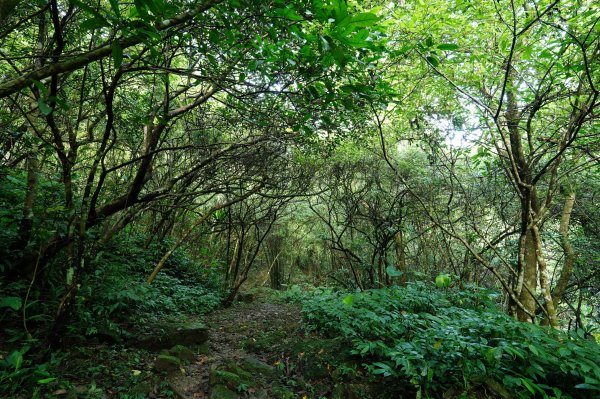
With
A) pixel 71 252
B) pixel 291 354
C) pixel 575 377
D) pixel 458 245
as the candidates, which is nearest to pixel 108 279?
pixel 71 252

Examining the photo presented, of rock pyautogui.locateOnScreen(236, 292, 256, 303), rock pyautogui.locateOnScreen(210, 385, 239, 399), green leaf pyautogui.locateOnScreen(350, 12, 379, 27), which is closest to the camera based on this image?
green leaf pyautogui.locateOnScreen(350, 12, 379, 27)

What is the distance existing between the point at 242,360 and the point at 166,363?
136 cm

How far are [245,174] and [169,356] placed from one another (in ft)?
14.0

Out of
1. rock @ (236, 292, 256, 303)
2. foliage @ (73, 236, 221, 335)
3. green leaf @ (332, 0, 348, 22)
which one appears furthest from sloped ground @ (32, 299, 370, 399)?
rock @ (236, 292, 256, 303)

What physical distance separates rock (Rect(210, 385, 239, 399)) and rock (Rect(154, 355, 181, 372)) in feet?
2.29

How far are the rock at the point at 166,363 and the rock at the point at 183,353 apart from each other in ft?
0.65

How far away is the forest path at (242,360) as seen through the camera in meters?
3.86

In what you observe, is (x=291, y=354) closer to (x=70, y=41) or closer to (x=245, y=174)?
(x=245, y=174)

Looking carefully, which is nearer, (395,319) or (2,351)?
(2,351)

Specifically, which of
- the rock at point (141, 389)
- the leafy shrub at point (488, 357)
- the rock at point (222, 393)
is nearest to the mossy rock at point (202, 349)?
the rock at point (222, 393)

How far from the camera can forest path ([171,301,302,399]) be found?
12.7ft

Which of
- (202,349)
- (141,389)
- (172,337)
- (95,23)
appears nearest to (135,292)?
(172,337)

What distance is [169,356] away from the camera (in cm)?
413

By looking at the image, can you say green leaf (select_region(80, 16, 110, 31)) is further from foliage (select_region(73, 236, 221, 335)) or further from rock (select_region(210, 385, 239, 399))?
rock (select_region(210, 385, 239, 399))
